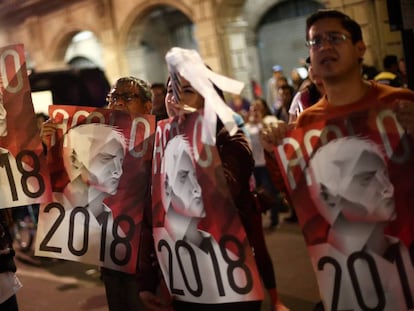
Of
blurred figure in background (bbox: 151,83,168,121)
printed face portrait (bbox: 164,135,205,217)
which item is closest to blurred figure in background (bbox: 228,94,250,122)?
blurred figure in background (bbox: 151,83,168,121)

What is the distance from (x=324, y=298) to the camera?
1888 mm

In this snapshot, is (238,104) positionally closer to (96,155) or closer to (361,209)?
(96,155)

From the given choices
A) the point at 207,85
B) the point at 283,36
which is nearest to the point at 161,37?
the point at 283,36

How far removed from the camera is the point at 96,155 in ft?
8.14

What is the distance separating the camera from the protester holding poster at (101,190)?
2.37 m

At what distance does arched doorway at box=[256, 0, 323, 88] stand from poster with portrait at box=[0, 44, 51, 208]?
10436mm

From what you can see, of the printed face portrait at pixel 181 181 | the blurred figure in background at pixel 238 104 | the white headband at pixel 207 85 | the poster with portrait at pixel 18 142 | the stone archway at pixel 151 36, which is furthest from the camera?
the stone archway at pixel 151 36

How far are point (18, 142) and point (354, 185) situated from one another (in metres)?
1.51

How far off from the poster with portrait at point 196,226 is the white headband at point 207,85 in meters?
0.06

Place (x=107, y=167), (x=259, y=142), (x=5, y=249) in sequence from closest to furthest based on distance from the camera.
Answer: (x=107, y=167)
(x=5, y=249)
(x=259, y=142)

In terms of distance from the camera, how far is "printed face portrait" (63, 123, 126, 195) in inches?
95.4

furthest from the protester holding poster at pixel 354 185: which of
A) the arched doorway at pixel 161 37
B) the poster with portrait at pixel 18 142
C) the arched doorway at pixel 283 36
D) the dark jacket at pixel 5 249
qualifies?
the arched doorway at pixel 161 37

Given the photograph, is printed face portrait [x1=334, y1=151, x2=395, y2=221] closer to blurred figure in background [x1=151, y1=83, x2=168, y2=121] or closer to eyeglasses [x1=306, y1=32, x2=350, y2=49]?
eyeglasses [x1=306, y1=32, x2=350, y2=49]

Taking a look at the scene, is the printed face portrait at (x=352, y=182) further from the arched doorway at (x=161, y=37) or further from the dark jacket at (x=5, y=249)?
the arched doorway at (x=161, y=37)
